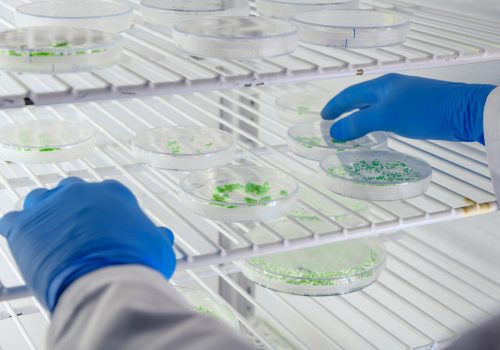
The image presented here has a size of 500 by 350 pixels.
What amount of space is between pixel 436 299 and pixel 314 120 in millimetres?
513

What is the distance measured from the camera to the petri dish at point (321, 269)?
159 cm

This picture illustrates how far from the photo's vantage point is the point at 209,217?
1.41m

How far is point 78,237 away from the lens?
3.45 feet

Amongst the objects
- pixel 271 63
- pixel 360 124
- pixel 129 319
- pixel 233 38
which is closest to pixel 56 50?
pixel 233 38

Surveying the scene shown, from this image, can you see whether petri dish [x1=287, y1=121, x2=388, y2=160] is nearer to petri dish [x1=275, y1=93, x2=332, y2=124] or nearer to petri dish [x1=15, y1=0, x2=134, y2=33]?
petri dish [x1=275, y1=93, x2=332, y2=124]

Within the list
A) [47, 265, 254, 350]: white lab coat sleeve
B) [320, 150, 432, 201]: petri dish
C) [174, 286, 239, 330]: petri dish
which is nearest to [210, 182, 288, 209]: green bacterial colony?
[320, 150, 432, 201]: petri dish

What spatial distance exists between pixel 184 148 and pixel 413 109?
443mm

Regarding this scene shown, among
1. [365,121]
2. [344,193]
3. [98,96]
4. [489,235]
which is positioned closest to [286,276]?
[344,193]

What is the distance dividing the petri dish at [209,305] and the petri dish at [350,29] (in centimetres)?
61

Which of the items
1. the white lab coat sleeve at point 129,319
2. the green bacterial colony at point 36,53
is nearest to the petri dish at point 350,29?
the green bacterial colony at point 36,53

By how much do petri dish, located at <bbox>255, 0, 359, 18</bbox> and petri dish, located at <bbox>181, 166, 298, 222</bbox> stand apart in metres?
0.30

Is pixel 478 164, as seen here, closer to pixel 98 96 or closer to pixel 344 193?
pixel 344 193

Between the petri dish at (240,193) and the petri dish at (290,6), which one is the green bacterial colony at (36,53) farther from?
the petri dish at (290,6)

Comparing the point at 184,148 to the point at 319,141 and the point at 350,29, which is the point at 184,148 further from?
the point at 350,29
